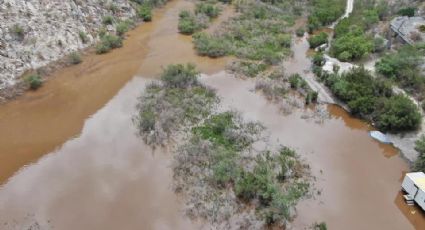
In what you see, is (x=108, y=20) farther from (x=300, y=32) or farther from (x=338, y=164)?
(x=338, y=164)

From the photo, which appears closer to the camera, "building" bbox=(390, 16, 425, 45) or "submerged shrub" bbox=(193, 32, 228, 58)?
"building" bbox=(390, 16, 425, 45)

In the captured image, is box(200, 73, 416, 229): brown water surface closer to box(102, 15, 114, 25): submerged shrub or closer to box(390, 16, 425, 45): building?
box(390, 16, 425, 45): building

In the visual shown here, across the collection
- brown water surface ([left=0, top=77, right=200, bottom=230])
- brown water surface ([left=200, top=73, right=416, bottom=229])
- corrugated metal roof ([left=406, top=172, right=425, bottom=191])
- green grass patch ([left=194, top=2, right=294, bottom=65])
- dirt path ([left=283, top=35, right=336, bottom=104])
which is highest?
A: green grass patch ([left=194, top=2, right=294, bottom=65])

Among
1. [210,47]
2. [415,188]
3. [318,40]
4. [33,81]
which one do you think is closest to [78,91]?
[33,81]

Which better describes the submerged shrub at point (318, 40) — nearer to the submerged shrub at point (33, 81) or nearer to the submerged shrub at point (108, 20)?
the submerged shrub at point (108, 20)

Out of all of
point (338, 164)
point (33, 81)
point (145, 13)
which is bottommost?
point (338, 164)

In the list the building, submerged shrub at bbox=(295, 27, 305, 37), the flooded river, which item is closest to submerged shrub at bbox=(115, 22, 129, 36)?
the flooded river
